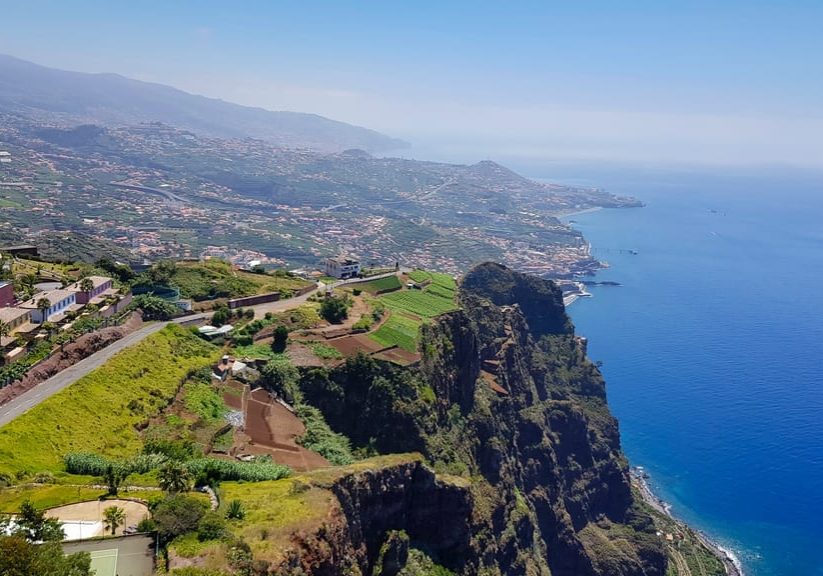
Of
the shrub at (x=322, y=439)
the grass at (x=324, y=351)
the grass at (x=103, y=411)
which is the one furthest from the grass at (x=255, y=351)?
the shrub at (x=322, y=439)

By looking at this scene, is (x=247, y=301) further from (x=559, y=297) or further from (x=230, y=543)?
(x=559, y=297)

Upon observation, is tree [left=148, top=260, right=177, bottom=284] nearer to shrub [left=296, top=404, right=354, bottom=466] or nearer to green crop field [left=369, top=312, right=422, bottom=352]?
green crop field [left=369, top=312, right=422, bottom=352]

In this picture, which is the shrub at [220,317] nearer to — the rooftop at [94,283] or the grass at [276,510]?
the rooftop at [94,283]

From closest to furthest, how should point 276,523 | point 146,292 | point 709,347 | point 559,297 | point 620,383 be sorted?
1. point 276,523
2. point 146,292
3. point 559,297
4. point 620,383
5. point 709,347

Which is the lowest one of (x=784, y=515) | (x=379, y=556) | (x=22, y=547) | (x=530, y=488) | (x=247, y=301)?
(x=784, y=515)

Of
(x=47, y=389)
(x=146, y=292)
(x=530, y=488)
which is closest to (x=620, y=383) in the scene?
(x=530, y=488)

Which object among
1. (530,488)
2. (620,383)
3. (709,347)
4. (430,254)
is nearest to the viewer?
(530,488)

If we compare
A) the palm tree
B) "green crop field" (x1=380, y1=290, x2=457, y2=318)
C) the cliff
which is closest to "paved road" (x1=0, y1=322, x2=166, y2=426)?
the palm tree
